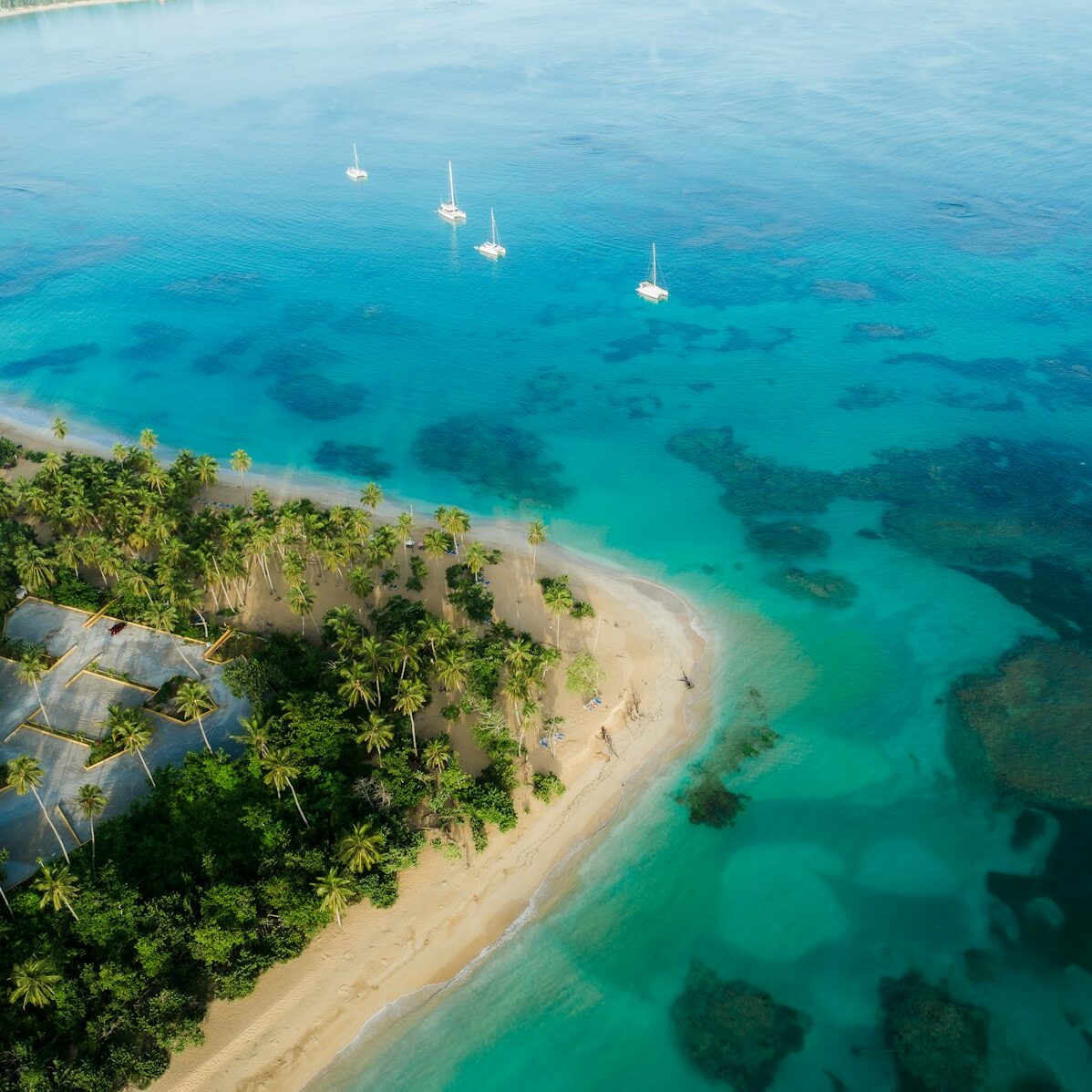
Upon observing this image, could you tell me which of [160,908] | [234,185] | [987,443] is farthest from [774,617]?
[234,185]

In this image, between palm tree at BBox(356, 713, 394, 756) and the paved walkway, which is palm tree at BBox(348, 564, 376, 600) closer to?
the paved walkway

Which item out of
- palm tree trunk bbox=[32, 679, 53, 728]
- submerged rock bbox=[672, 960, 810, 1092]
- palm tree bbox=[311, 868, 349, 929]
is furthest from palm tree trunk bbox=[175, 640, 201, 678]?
submerged rock bbox=[672, 960, 810, 1092]

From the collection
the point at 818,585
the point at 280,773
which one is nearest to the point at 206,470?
the point at 280,773

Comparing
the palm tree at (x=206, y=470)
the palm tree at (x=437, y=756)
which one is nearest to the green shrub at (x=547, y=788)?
the palm tree at (x=437, y=756)

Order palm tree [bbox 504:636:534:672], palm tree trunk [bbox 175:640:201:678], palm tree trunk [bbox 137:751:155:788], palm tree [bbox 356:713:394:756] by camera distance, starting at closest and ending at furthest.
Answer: palm tree trunk [bbox 137:751:155:788] → palm tree [bbox 356:713:394:756] → palm tree [bbox 504:636:534:672] → palm tree trunk [bbox 175:640:201:678]

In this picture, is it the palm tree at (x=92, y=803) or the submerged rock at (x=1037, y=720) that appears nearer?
the palm tree at (x=92, y=803)

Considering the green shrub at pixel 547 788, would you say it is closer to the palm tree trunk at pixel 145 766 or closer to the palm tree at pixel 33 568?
the palm tree trunk at pixel 145 766

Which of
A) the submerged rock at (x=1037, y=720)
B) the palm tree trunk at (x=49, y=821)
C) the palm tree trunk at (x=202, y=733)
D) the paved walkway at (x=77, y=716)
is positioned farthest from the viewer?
the submerged rock at (x=1037, y=720)
